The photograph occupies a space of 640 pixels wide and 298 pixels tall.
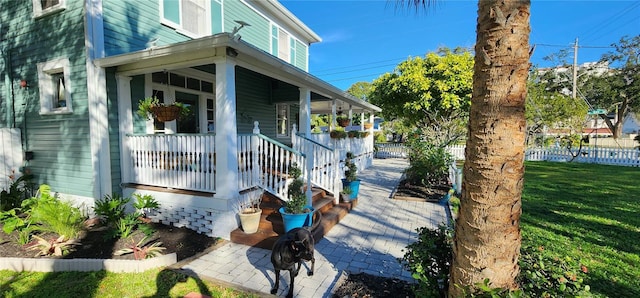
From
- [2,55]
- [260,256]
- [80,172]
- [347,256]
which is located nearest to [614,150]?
[347,256]

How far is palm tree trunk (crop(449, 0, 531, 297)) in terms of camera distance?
164 cm

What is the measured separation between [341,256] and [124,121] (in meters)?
4.69

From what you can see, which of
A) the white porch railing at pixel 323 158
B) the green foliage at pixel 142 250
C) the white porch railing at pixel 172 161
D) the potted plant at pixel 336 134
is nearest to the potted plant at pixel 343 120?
the potted plant at pixel 336 134

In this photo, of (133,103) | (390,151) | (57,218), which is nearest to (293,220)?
(57,218)

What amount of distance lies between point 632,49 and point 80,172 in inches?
1419

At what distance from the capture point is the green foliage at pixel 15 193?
17.8ft

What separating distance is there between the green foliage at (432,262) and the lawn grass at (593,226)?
2.18ft

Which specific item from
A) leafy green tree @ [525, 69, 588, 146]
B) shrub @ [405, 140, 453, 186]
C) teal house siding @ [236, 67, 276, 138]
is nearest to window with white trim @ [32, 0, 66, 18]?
teal house siding @ [236, 67, 276, 138]

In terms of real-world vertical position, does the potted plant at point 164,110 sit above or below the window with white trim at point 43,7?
below

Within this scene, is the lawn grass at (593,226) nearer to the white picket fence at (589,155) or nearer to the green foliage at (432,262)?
the green foliage at (432,262)

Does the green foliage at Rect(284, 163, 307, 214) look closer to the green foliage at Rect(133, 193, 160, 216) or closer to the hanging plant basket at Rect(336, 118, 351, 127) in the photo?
the green foliage at Rect(133, 193, 160, 216)

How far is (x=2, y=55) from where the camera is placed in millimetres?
6105

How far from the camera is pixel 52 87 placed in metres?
5.55

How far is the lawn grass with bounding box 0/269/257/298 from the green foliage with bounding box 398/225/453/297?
1730 millimetres
